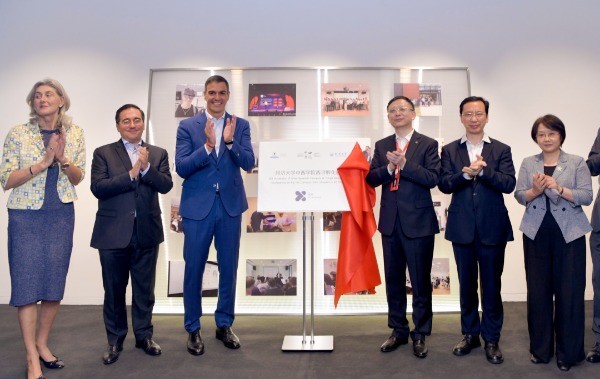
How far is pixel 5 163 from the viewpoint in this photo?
2832 millimetres

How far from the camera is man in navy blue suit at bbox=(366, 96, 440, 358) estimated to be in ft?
10.2

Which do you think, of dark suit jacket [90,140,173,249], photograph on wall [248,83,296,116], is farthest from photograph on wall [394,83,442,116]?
dark suit jacket [90,140,173,249]

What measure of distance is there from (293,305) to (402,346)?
135cm

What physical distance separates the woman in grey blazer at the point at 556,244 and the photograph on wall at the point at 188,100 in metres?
3.01

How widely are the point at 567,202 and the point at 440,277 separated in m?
1.76

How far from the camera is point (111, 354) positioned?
3.05 m

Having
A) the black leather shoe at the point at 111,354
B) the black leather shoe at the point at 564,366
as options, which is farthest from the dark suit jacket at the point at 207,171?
the black leather shoe at the point at 564,366

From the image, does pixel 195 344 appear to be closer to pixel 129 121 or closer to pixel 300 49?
pixel 129 121

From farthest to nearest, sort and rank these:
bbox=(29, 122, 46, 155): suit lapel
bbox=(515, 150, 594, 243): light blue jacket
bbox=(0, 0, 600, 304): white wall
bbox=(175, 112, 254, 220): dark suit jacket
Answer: bbox=(0, 0, 600, 304): white wall → bbox=(175, 112, 254, 220): dark suit jacket → bbox=(29, 122, 46, 155): suit lapel → bbox=(515, 150, 594, 243): light blue jacket

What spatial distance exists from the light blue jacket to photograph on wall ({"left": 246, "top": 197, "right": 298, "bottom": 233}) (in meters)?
2.15

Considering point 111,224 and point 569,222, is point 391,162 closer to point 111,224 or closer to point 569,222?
point 569,222

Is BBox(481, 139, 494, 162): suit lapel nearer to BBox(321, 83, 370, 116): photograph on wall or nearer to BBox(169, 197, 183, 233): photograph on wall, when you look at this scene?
BBox(321, 83, 370, 116): photograph on wall

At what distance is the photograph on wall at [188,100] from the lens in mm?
4508

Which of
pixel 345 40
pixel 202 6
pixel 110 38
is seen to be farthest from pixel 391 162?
pixel 110 38
